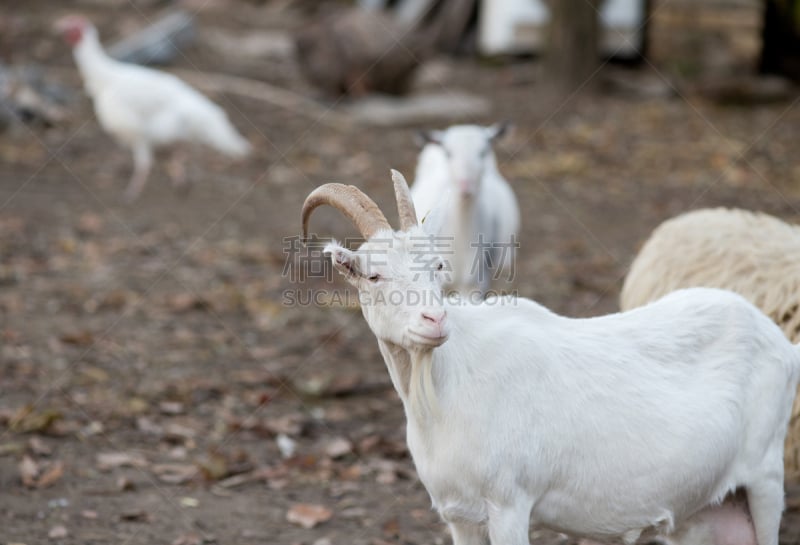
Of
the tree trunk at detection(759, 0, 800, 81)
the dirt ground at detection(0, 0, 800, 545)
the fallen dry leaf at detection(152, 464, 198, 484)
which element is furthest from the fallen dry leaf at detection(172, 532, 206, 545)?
the tree trunk at detection(759, 0, 800, 81)

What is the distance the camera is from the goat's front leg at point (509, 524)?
9.75ft

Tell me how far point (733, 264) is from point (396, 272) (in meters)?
2.22

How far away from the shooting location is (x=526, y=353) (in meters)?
3.15

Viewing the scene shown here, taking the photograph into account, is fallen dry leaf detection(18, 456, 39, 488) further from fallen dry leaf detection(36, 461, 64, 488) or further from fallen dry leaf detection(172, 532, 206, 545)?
fallen dry leaf detection(172, 532, 206, 545)

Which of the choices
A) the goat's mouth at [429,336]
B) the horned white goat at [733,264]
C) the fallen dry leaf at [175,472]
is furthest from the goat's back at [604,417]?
the fallen dry leaf at [175,472]

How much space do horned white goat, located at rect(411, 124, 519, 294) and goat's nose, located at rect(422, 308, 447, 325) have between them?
9.25ft

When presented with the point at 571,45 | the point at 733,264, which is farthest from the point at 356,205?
the point at 571,45

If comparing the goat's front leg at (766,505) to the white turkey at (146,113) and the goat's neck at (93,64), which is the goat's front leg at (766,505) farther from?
the goat's neck at (93,64)

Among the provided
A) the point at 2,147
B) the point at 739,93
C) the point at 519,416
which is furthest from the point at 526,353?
the point at 739,93

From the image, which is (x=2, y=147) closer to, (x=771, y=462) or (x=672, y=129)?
(x=672, y=129)

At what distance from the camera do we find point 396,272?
116 inches

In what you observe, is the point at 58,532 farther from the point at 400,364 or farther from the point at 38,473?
the point at 400,364

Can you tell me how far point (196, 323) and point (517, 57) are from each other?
32.4 feet

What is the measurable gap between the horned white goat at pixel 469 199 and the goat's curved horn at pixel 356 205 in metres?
2.52
